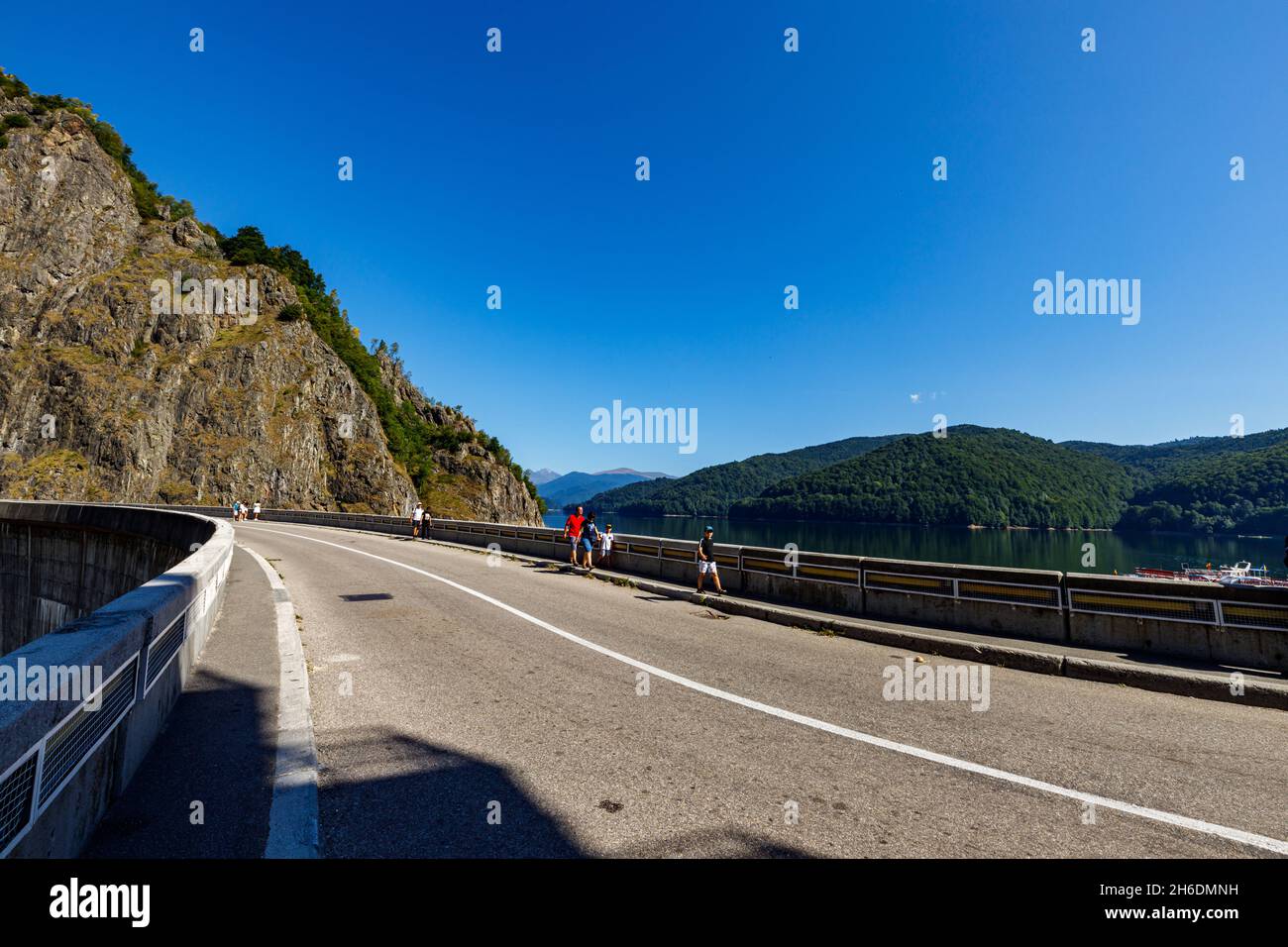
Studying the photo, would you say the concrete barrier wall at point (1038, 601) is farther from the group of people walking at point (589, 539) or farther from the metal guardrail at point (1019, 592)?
the group of people walking at point (589, 539)

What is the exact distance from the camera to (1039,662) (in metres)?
7.36

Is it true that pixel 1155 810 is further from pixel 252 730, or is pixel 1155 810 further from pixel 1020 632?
pixel 252 730

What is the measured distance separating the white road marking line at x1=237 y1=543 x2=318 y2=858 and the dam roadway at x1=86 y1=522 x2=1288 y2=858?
8 centimetres

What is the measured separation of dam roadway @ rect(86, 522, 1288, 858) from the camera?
10.8 ft

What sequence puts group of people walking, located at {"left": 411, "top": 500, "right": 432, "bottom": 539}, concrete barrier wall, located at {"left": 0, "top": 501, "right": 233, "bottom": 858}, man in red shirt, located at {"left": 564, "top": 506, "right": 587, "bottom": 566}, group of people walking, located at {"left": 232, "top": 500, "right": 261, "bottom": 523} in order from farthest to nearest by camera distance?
group of people walking, located at {"left": 232, "top": 500, "right": 261, "bottom": 523}
group of people walking, located at {"left": 411, "top": 500, "right": 432, "bottom": 539}
man in red shirt, located at {"left": 564, "top": 506, "right": 587, "bottom": 566}
concrete barrier wall, located at {"left": 0, "top": 501, "right": 233, "bottom": 858}

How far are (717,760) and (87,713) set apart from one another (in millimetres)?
3768

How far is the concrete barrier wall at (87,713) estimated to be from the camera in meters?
2.20

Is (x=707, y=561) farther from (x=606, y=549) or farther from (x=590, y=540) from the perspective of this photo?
(x=590, y=540)

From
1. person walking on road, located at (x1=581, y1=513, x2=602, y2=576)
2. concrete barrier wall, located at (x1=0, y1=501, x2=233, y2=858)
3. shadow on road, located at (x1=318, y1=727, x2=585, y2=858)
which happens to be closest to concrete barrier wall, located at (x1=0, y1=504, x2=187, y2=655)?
person walking on road, located at (x1=581, y1=513, x2=602, y2=576)

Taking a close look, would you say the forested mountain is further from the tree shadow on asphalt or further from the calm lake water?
the tree shadow on asphalt

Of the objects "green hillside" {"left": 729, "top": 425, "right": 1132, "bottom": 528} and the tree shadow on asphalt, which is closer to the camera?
the tree shadow on asphalt

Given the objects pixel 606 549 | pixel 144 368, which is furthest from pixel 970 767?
pixel 144 368

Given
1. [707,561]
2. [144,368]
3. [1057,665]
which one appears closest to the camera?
[1057,665]
